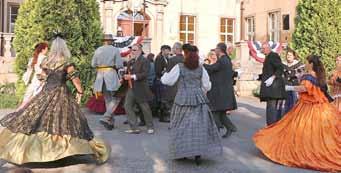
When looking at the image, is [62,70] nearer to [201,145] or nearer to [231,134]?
[201,145]

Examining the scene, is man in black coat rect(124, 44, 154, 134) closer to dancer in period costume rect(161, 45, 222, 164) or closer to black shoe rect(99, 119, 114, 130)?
black shoe rect(99, 119, 114, 130)

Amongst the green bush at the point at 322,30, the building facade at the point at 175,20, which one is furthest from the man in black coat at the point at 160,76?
the building facade at the point at 175,20

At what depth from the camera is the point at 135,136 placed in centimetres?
987

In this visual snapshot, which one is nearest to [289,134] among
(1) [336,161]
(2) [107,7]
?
(1) [336,161]

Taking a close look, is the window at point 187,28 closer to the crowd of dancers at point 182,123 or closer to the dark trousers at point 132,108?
the dark trousers at point 132,108

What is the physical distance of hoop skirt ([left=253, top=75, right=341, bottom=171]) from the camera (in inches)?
290

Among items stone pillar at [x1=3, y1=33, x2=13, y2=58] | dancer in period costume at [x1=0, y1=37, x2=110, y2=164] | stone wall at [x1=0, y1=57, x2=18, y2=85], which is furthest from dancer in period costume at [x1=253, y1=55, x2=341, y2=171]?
stone pillar at [x1=3, y1=33, x2=13, y2=58]

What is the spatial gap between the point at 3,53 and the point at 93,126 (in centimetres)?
887

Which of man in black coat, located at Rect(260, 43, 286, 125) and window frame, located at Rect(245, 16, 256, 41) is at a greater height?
window frame, located at Rect(245, 16, 256, 41)

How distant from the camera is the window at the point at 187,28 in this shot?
27.6m

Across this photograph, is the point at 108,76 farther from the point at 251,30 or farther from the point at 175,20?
the point at 251,30

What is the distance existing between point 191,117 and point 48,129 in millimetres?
1973

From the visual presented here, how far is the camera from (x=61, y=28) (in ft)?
43.4

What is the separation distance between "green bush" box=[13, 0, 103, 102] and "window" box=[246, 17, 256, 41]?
16.8m
